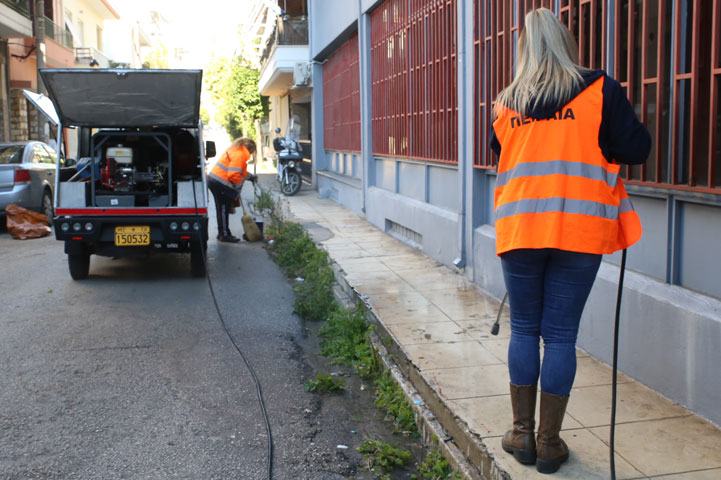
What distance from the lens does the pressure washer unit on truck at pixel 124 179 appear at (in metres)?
8.66

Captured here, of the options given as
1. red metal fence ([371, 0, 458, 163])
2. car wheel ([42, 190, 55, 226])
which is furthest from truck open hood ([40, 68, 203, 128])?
car wheel ([42, 190, 55, 226])

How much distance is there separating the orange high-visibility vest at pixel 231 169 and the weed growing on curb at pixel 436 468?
28.1 ft

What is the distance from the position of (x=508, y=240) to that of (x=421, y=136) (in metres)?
6.88

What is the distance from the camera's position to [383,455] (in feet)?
13.2

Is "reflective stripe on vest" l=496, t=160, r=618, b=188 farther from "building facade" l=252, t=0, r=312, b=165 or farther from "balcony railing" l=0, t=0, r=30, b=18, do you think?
"balcony railing" l=0, t=0, r=30, b=18

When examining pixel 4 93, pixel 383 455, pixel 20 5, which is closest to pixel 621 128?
pixel 383 455

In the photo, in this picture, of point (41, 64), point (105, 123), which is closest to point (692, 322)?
point (105, 123)

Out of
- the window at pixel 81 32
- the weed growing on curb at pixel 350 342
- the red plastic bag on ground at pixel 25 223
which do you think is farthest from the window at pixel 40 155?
the window at pixel 81 32

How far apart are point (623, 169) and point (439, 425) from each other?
2.06 meters

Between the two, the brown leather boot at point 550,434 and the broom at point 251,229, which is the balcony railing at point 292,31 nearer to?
the broom at point 251,229

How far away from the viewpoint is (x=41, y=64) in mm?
21734

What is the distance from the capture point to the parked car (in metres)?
13.5

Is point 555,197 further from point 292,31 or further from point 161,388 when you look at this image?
point 292,31

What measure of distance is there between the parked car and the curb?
9.98 m
